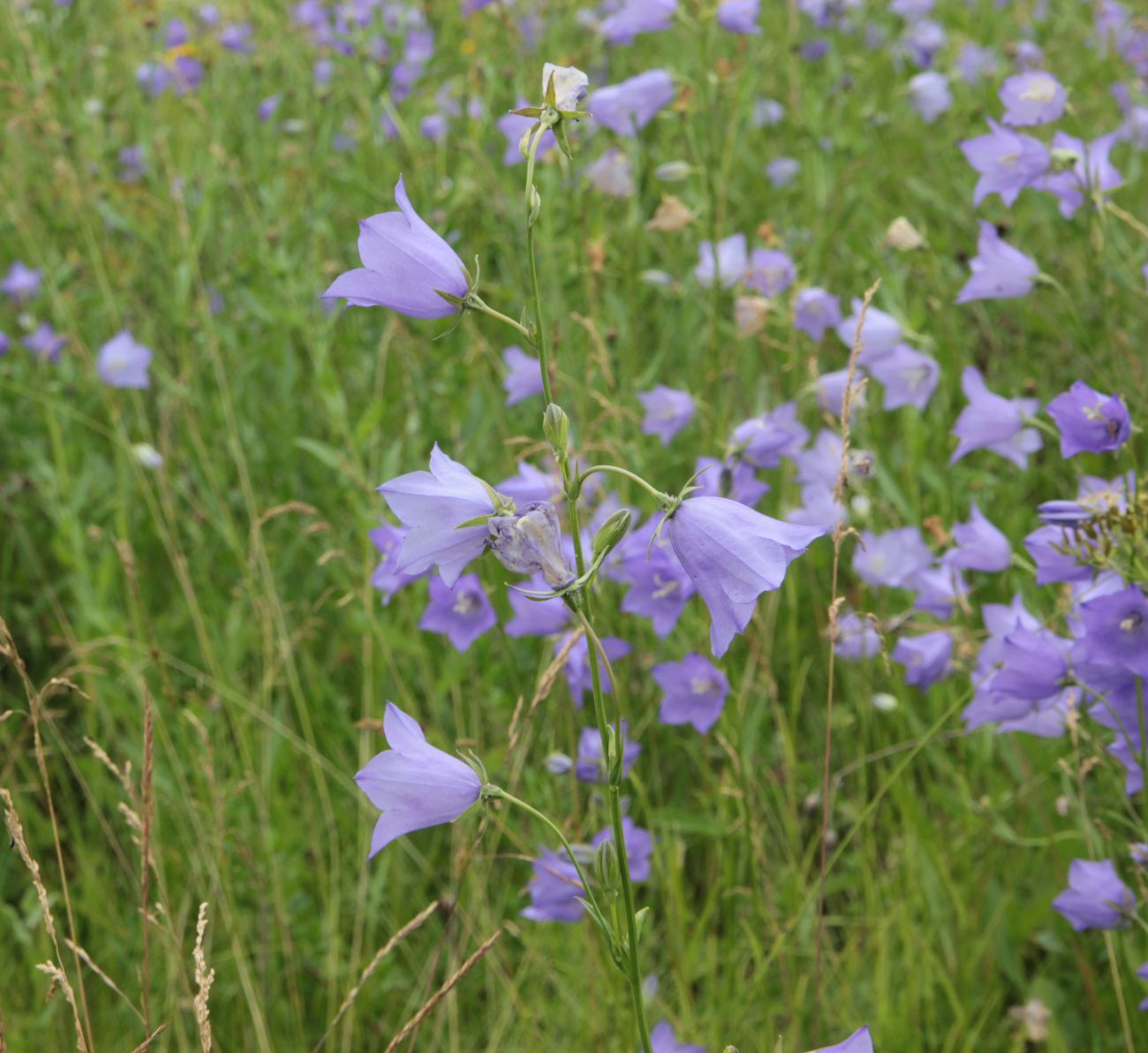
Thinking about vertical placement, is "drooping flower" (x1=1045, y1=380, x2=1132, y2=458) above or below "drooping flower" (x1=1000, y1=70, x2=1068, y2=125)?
below

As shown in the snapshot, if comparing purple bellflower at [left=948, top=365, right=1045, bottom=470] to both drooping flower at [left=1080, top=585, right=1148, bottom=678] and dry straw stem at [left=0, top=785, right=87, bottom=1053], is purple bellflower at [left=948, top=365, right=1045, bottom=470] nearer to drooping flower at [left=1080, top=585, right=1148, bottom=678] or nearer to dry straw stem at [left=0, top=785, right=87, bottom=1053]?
drooping flower at [left=1080, top=585, right=1148, bottom=678]

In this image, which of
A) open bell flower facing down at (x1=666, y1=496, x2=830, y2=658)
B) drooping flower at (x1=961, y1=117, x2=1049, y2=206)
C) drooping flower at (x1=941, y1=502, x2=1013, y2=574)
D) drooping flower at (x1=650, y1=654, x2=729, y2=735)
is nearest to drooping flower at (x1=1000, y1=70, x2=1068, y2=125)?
drooping flower at (x1=961, y1=117, x2=1049, y2=206)

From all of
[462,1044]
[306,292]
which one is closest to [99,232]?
[306,292]

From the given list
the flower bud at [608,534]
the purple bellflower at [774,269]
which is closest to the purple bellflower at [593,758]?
the flower bud at [608,534]

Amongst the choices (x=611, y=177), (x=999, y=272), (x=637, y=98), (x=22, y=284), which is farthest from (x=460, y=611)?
(x=22, y=284)

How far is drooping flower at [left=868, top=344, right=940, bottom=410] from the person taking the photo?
2602 millimetres

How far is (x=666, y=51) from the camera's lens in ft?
14.2

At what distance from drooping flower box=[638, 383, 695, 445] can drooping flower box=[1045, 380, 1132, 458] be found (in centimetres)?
104

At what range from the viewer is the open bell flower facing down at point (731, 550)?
104 cm

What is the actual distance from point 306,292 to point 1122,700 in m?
2.00

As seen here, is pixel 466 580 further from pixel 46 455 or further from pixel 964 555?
pixel 46 455

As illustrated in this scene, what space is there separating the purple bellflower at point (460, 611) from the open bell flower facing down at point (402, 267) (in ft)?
3.11

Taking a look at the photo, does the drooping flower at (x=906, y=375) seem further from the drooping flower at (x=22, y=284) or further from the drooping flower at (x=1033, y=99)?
the drooping flower at (x=22, y=284)

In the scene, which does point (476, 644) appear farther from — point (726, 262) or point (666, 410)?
point (726, 262)
